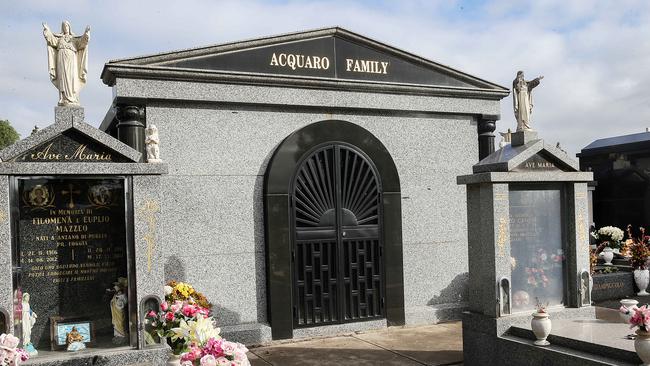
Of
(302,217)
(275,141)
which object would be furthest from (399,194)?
(275,141)

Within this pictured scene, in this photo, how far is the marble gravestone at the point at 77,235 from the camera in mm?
5320

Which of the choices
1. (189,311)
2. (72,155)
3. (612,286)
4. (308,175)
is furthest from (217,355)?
(612,286)

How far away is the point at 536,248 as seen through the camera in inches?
273

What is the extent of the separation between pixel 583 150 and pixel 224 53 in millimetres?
14698

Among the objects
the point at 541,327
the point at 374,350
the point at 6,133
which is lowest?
the point at 374,350

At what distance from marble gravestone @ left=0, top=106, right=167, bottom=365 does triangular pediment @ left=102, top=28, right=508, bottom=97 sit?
210 cm

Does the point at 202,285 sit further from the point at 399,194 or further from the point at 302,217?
the point at 399,194

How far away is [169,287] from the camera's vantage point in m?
6.87

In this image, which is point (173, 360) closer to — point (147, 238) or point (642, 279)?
point (147, 238)

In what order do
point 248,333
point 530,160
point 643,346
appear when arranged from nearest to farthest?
point 643,346, point 530,160, point 248,333

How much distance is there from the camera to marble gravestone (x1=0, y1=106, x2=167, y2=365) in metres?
5.32

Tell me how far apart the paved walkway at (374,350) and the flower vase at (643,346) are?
2.37 meters

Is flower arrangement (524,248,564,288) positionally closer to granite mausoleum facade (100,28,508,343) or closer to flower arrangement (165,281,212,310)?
granite mausoleum facade (100,28,508,343)

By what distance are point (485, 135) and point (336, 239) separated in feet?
11.4
